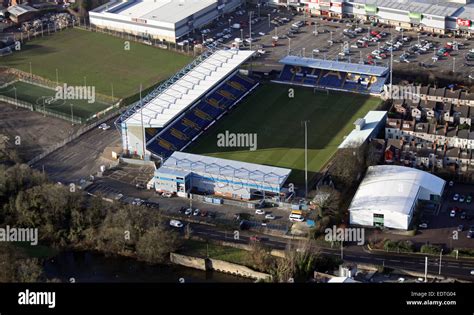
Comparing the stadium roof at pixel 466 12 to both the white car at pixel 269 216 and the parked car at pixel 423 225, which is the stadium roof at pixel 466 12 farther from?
the white car at pixel 269 216

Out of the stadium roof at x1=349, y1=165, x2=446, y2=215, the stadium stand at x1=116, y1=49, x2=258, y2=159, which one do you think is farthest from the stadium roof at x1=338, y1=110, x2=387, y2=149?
the stadium stand at x1=116, y1=49, x2=258, y2=159

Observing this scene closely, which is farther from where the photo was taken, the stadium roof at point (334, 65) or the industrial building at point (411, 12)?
the industrial building at point (411, 12)

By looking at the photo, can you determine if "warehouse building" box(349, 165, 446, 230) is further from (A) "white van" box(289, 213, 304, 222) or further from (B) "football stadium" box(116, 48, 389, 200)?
(B) "football stadium" box(116, 48, 389, 200)

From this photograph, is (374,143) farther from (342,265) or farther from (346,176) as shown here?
(342,265)

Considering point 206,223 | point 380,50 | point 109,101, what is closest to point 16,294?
point 206,223

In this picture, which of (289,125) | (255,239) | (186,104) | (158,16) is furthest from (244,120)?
(158,16)

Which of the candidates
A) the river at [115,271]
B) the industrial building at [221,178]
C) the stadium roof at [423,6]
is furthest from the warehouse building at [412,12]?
the river at [115,271]

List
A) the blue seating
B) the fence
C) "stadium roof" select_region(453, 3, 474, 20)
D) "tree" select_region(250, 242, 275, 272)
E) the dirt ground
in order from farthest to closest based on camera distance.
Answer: "stadium roof" select_region(453, 3, 474, 20)
the fence
the dirt ground
the blue seating
"tree" select_region(250, 242, 275, 272)
